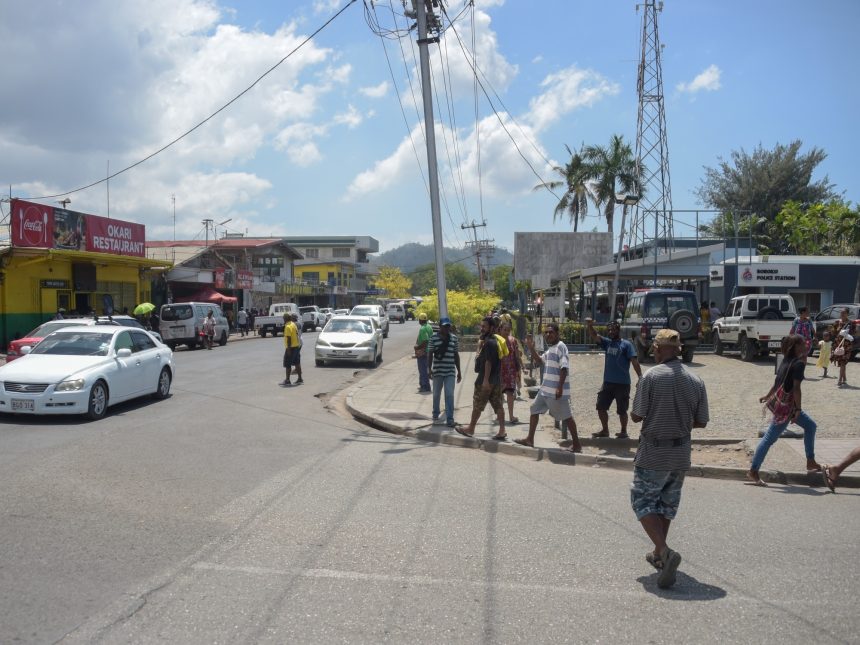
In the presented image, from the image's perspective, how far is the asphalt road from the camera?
4246mm

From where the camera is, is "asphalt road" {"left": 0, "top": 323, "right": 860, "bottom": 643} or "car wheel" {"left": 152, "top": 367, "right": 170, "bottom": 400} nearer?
"asphalt road" {"left": 0, "top": 323, "right": 860, "bottom": 643}

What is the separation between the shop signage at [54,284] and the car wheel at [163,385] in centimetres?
1905

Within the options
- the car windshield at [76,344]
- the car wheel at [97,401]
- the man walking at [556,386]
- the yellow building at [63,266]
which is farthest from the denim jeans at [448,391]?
the yellow building at [63,266]

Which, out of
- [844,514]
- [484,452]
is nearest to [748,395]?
[484,452]

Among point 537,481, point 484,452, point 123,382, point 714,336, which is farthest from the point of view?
point 714,336

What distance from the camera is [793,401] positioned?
27.2ft

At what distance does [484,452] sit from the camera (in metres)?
10.5

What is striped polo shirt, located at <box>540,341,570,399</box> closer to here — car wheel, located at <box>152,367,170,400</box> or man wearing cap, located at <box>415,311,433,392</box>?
man wearing cap, located at <box>415,311,433,392</box>

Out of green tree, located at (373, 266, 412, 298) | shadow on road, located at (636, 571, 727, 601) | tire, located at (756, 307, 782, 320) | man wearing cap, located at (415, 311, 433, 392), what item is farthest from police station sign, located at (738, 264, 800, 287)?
green tree, located at (373, 266, 412, 298)

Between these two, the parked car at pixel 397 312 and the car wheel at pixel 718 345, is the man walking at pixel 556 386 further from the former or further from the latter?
the parked car at pixel 397 312

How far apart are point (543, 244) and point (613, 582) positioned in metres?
36.0

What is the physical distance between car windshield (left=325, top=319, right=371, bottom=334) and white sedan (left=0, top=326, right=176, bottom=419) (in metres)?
9.36

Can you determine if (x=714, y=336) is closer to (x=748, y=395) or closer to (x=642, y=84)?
(x=748, y=395)

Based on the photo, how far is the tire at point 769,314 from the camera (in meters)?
22.1
